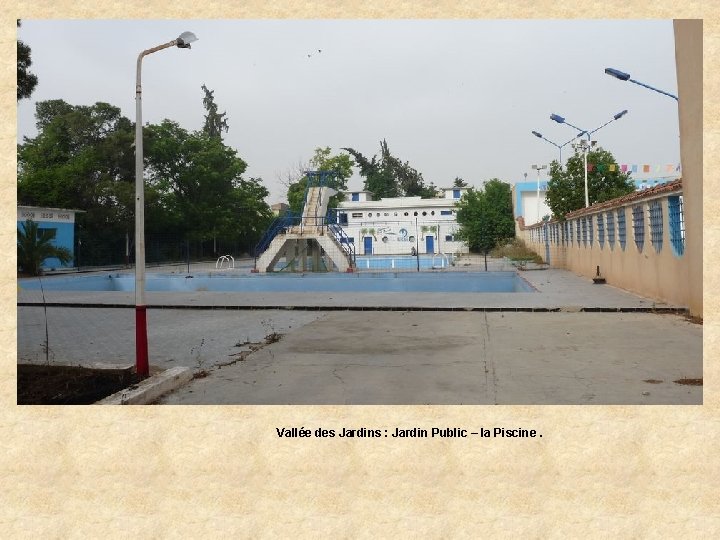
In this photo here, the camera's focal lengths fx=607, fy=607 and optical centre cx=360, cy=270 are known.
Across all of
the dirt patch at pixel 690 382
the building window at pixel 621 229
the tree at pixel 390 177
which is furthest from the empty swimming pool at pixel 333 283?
the tree at pixel 390 177

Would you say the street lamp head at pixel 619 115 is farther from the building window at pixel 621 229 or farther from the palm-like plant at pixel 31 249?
the palm-like plant at pixel 31 249

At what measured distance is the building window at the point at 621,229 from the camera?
51.6 ft

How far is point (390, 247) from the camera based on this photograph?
50969mm

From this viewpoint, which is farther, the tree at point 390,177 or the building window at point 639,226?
the tree at point 390,177

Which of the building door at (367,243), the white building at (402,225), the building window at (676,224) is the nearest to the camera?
the building window at (676,224)

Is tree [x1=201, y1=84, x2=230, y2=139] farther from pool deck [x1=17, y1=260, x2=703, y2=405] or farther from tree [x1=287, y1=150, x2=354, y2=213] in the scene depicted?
pool deck [x1=17, y1=260, x2=703, y2=405]

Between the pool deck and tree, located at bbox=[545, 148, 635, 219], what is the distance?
577 inches

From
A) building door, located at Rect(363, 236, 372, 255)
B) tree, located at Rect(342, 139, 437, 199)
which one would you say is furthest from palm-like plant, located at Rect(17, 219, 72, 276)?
tree, located at Rect(342, 139, 437, 199)

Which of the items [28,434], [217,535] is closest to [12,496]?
[28,434]

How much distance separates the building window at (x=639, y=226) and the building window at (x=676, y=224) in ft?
6.68

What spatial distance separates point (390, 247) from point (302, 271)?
25.5 metres

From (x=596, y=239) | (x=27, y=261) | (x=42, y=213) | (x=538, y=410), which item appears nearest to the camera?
(x=538, y=410)

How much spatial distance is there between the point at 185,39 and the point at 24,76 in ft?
11.2

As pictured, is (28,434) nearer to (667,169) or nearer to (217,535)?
(217,535)
